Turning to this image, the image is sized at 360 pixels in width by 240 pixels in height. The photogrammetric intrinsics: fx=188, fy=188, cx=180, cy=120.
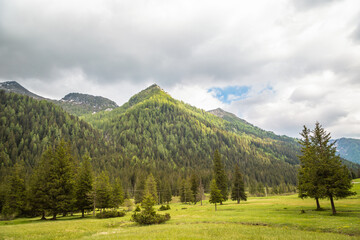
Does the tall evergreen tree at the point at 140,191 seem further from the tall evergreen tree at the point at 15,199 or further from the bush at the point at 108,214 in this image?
the tall evergreen tree at the point at 15,199

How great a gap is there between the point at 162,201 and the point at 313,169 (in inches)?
3394

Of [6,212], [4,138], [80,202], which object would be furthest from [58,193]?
[4,138]

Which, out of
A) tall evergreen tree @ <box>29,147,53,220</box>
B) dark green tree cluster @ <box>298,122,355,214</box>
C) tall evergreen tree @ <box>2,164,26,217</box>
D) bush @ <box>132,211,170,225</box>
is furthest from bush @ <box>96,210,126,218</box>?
dark green tree cluster @ <box>298,122,355,214</box>

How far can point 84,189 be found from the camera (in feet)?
176

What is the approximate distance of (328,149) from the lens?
124 feet

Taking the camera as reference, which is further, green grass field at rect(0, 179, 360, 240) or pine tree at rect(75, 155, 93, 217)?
pine tree at rect(75, 155, 93, 217)

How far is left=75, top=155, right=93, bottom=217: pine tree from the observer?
5241cm

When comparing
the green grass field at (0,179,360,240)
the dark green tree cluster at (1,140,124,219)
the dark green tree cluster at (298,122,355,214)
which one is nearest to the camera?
the green grass field at (0,179,360,240)

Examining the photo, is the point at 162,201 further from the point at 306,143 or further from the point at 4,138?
the point at 4,138

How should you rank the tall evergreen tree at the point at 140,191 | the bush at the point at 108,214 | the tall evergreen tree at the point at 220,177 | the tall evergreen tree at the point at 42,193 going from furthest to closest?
the tall evergreen tree at the point at 140,191 < the tall evergreen tree at the point at 220,177 < the bush at the point at 108,214 < the tall evergreen tree at the point at 42,193

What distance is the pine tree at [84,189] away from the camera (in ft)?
172

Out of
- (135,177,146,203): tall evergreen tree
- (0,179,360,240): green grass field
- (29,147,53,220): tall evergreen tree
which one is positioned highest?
(29,147,53,220): tall evergreen tree

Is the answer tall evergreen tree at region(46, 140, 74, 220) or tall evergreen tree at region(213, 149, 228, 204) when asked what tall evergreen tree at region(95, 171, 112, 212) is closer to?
tall evergreen tree at region(46, 140, 74, 220)

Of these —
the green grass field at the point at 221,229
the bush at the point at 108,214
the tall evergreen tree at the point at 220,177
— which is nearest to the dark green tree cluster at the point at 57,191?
the bush at the point at 108,214
